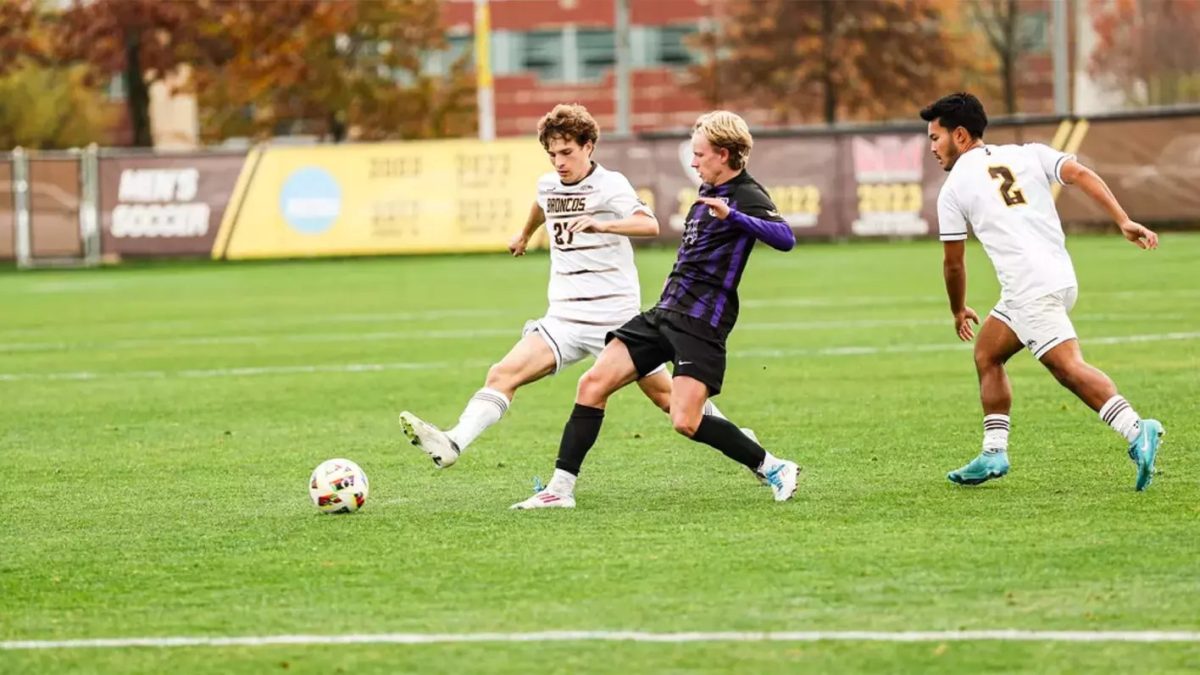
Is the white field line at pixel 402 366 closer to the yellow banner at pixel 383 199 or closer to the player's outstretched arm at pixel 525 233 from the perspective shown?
the player's outstretched arm at pixel 525 233

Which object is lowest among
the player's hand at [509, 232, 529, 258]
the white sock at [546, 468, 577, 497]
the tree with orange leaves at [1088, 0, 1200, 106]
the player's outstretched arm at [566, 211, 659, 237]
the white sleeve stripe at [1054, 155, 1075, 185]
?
the white sock at [546, 468, 577, 497]

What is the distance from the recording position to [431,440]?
9023 millimetres

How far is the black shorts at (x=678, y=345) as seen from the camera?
887 cm

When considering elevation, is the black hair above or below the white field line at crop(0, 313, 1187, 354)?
above

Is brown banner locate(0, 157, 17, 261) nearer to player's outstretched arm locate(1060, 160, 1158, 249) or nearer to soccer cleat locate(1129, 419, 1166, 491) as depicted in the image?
player's outstretched arm locate(1060, 160, 1158, 249)

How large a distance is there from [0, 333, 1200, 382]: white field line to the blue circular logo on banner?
19710 millimetres

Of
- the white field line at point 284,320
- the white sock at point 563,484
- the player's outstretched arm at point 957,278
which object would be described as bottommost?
the white field line at point 284,320

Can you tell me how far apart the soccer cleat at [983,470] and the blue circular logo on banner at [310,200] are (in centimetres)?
2817

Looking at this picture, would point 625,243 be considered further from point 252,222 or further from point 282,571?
point 252,222

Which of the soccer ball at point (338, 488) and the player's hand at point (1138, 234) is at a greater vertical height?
the player's hand at point (1138, 234)

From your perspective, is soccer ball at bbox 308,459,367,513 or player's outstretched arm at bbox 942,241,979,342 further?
player's outstretched arm at bbox 942,241,979,342

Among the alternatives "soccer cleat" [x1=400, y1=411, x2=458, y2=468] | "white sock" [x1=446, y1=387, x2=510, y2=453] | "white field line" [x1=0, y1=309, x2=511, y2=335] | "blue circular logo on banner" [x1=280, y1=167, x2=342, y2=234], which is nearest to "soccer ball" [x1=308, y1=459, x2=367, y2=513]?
"soccer cleat" [x1=400, y1=411, x2=458, y2=468]

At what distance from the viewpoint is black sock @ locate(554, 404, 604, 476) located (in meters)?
8.93

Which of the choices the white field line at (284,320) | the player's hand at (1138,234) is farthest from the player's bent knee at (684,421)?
the white field line at (284,320)
